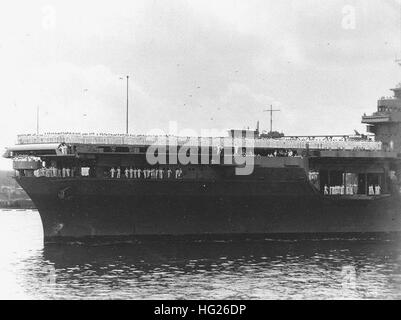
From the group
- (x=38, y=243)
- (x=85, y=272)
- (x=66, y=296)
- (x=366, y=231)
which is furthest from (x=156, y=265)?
(x=366, y=231)

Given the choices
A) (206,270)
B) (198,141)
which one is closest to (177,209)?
(198,141)

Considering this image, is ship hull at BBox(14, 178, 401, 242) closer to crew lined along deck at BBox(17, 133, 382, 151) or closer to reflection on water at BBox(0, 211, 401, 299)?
reflection on water at BBox(0, 211, 401, 299)

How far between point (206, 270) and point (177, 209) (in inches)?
357

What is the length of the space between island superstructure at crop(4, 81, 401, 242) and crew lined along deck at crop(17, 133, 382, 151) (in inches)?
2.3

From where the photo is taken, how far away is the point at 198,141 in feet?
141

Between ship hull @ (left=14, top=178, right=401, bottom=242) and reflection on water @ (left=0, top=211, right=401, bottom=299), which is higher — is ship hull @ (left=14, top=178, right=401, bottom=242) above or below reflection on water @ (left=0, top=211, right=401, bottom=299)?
above

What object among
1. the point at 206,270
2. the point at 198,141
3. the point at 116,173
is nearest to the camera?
the point at 206,270

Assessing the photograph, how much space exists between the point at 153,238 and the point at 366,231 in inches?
534

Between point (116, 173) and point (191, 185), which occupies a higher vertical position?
point (116, 173)

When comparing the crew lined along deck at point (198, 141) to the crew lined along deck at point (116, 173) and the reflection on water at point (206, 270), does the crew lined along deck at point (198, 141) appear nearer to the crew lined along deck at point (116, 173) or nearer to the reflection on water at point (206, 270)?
the crew lined along deck at point (116, 173)

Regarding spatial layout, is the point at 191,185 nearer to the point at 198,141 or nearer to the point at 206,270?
the point at 198,141

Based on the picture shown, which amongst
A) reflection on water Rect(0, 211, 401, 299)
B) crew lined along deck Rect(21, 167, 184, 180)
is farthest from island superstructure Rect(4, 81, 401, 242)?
reflection on water Rect(0, 211, 401, 299)

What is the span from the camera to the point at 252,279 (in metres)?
30.3

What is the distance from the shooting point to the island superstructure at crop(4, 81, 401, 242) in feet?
131
